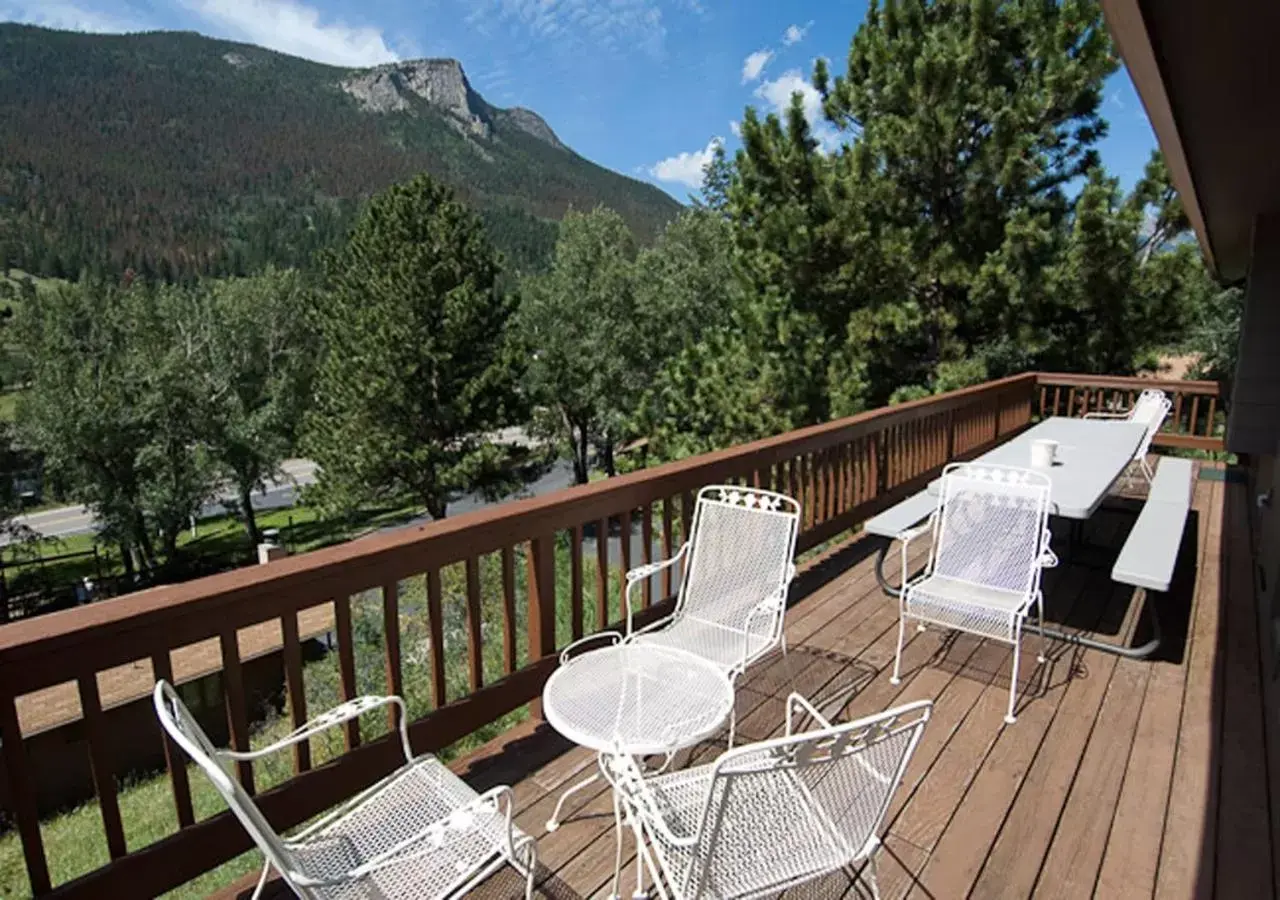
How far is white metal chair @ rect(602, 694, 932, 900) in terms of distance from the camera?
4.09 ft

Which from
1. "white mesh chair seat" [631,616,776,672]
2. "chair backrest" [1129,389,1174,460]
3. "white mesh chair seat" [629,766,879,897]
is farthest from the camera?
"chair backrest" [1129,389,1174,460]

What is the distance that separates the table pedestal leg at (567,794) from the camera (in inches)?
83.7

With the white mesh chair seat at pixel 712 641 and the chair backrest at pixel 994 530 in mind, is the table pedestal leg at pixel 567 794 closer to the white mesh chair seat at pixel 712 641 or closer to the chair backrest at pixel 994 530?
the white mesh chair seat at pixel 712 641

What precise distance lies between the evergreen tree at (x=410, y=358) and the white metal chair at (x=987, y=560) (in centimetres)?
1675

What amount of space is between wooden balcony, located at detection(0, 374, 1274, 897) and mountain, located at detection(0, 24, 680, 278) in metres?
43.5

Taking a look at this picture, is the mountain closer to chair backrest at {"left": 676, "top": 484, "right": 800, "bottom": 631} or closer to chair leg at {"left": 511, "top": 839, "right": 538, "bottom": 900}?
chair backrest at {"left": 676, "top": 484, "right": 800, "bottom": 631}

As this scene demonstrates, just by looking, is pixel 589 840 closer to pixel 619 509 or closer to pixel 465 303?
pixel 619 509

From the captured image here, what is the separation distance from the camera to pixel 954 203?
9.57 metres

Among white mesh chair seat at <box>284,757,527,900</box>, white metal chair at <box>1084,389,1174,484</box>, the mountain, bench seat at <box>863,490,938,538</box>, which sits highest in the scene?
the mountain

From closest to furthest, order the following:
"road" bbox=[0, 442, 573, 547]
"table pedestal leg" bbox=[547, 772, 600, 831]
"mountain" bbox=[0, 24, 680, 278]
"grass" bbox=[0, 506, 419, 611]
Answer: "table pedestal leg" bbox=[547, 772, 600, 831], "grass" bbox=[0, 506, 419, 611], "road" bbox=[0, 442, 573, 547], "mountain" bbox=[0, 24, 680, 278]

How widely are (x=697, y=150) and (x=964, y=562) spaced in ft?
77.7

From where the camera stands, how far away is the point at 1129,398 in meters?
8.40

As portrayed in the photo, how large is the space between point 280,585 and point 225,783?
0.78 m

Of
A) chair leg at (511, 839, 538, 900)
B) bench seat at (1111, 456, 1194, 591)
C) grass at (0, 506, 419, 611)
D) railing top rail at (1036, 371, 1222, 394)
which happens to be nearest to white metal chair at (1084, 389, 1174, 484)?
bench seat at (1111, 456, 1194, 591)
